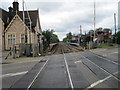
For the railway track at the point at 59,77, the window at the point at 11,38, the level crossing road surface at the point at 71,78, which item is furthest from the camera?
the window at the point at 11,38

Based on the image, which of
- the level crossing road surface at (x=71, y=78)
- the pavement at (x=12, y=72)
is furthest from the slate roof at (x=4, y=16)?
Result: the level crossing road surface at (x=71, y=78)

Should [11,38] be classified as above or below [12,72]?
above

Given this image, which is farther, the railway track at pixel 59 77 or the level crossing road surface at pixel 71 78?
the railway track at pixel 59 77

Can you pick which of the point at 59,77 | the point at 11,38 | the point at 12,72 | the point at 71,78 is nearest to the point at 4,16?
the point at 11,38

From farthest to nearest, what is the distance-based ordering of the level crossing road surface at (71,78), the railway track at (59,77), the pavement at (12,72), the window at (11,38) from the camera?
Answer: the window at (11,38) < the pavement at (12,72) < the railway track at (59,77) < the level crossing road surface at (71,78)

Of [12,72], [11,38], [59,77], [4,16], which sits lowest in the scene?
[12,72]

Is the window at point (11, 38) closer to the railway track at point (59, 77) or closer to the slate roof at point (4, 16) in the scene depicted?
the slate roof at point (4, 16)

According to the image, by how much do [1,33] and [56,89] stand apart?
37.2 m

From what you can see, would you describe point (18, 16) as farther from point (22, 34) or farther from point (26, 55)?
point (26, 55)

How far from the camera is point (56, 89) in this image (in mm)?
8625

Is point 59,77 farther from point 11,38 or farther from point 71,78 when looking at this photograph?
point 11,38

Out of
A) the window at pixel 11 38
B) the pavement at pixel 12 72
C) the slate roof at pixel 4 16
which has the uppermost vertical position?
the slate roof at pixel 4 16

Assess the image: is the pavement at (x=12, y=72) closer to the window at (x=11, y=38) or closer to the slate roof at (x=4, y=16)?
the window at (x=11, y=38)

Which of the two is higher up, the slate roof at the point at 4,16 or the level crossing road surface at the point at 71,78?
the slate roof at the point at 4,16
